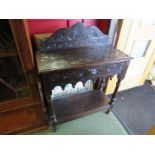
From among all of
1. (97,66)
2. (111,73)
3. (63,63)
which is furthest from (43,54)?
(111,73)

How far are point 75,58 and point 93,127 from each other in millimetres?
897

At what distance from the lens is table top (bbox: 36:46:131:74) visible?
0.96m

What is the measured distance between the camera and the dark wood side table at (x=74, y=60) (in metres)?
0.98

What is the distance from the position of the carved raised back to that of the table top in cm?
4

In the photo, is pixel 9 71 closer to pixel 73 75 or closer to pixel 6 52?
pixel 6 52

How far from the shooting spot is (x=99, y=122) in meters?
1.57

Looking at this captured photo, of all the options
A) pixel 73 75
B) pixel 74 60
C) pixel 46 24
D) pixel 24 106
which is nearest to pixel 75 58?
pixel 74 60

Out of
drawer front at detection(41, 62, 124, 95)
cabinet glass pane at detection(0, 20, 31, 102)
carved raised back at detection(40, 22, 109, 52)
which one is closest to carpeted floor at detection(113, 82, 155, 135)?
drawer front at detection(41, 62, 124, 95)

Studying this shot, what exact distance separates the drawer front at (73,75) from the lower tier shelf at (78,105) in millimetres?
458

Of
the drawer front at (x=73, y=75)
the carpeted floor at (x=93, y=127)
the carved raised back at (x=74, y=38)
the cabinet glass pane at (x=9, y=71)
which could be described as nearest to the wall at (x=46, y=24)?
the carved raised back at (x=74, y=38)

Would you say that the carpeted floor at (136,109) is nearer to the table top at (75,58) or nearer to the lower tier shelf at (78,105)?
the lower tier shelf at (78,105)

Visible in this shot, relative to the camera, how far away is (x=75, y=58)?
1067 millimetres

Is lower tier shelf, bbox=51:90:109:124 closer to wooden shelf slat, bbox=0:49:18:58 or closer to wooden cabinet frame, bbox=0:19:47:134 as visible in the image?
wooden cabinet frame, bbox=0:19:47:134
